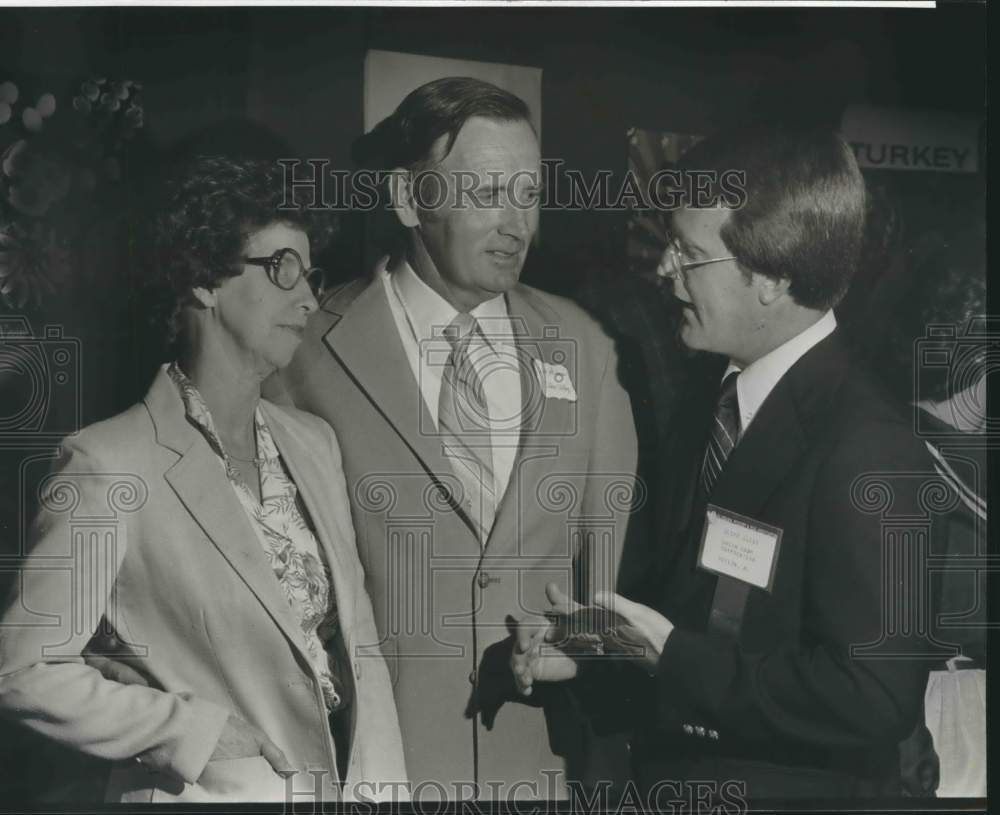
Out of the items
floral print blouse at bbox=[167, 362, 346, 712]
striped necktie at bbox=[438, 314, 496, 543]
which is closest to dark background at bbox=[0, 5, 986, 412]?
floral print blouse at bbox=[167, 362, 346, 712]

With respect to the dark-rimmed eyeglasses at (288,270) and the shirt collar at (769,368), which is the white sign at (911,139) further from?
the dark-rimmed eyeglasses at (288,270)

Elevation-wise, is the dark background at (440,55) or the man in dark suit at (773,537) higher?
the dark background at (440,55)

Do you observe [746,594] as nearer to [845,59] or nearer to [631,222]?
[631,222]

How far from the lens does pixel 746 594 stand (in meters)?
4.05

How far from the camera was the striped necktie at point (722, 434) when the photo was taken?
4133 millimetres

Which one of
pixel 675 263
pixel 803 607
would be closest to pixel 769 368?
pixel 675 263

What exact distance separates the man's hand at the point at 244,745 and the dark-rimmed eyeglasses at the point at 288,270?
1.30 m

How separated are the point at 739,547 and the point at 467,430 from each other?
0.89 metres

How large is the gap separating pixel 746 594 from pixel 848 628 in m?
0.33

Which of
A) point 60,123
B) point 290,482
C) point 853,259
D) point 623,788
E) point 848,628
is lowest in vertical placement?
point 623,788

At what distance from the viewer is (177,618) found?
158 inches

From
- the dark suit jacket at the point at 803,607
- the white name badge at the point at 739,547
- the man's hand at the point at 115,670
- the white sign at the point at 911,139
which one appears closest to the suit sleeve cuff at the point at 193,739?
the man's hand at the point at 115,670

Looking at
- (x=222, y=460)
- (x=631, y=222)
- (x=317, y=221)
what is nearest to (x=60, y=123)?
(x=317, y=221)

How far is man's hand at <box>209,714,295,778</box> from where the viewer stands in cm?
403
